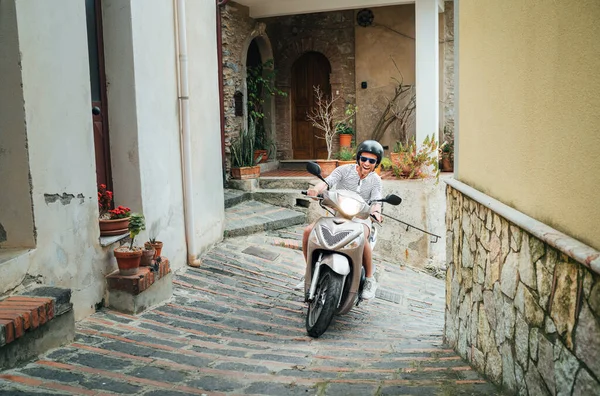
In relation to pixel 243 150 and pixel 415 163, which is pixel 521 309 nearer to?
pixel 415 163

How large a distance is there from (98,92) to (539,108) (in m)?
3.89

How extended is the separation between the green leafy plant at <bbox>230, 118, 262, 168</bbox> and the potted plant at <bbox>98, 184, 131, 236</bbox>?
529 centimetres

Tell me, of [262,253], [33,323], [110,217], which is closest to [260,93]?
[262,253]

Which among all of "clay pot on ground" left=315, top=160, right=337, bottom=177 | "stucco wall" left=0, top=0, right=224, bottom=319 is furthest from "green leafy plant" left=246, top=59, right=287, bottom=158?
"stucco wall" left=0, top=0, right=224, bottom=319

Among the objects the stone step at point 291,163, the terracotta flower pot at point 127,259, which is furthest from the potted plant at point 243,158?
the terracotta flower pot at point 127,259

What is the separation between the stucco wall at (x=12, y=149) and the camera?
138 inches

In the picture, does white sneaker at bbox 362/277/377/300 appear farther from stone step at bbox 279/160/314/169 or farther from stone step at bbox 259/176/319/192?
stone step at bbox 279/160/314/169

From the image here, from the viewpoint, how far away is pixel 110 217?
187 inches

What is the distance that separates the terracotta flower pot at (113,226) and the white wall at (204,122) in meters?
1.82

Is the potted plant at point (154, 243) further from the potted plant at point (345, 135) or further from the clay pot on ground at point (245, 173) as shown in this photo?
the potted plant at point (345, 135)

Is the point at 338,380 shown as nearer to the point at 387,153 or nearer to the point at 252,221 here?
the point at 252,221

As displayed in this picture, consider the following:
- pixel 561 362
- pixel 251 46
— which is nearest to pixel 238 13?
pixel 251 46

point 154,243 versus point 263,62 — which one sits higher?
point 263,62

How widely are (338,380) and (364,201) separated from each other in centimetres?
207
